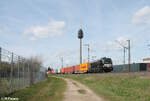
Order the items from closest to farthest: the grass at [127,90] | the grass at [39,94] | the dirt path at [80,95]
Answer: the grass at [39,94] < the dirt path at [80,95] < the grass at [127,90]

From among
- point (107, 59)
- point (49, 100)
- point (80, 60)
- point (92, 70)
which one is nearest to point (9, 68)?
point (49, 100)

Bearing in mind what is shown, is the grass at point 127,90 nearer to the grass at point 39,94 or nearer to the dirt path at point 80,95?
the dirt path at point 80,95

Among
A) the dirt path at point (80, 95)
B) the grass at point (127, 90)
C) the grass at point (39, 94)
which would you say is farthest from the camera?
the grass at point (127, 90)

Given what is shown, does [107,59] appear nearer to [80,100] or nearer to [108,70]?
[108,70]

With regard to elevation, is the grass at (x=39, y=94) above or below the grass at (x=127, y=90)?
above

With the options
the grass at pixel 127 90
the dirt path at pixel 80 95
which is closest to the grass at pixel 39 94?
the dirt path at pixel 80 95

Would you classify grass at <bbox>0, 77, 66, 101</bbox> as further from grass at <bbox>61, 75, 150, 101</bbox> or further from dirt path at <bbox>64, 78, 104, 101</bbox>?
grass at <bbox>61, 75, 150, 101</bbox>

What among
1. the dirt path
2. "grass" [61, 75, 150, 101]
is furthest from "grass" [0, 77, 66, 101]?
"grass" [61, 75, 150, 101]

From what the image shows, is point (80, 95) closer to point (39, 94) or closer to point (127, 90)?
point (39, 94)

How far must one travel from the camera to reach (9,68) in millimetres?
13602

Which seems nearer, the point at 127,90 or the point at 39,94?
the point at 39,94

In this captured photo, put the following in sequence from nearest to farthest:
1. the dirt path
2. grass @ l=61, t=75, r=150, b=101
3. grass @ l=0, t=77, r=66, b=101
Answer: grass @ l=0, t=77, r=66, b=101, the dirt path, grass @ l=61, t=75, r=150, b=101

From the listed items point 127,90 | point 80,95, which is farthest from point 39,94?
point 127,90

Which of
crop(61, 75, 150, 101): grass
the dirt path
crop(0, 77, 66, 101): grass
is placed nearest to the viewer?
crop(0, 77, 66, 101): grass
